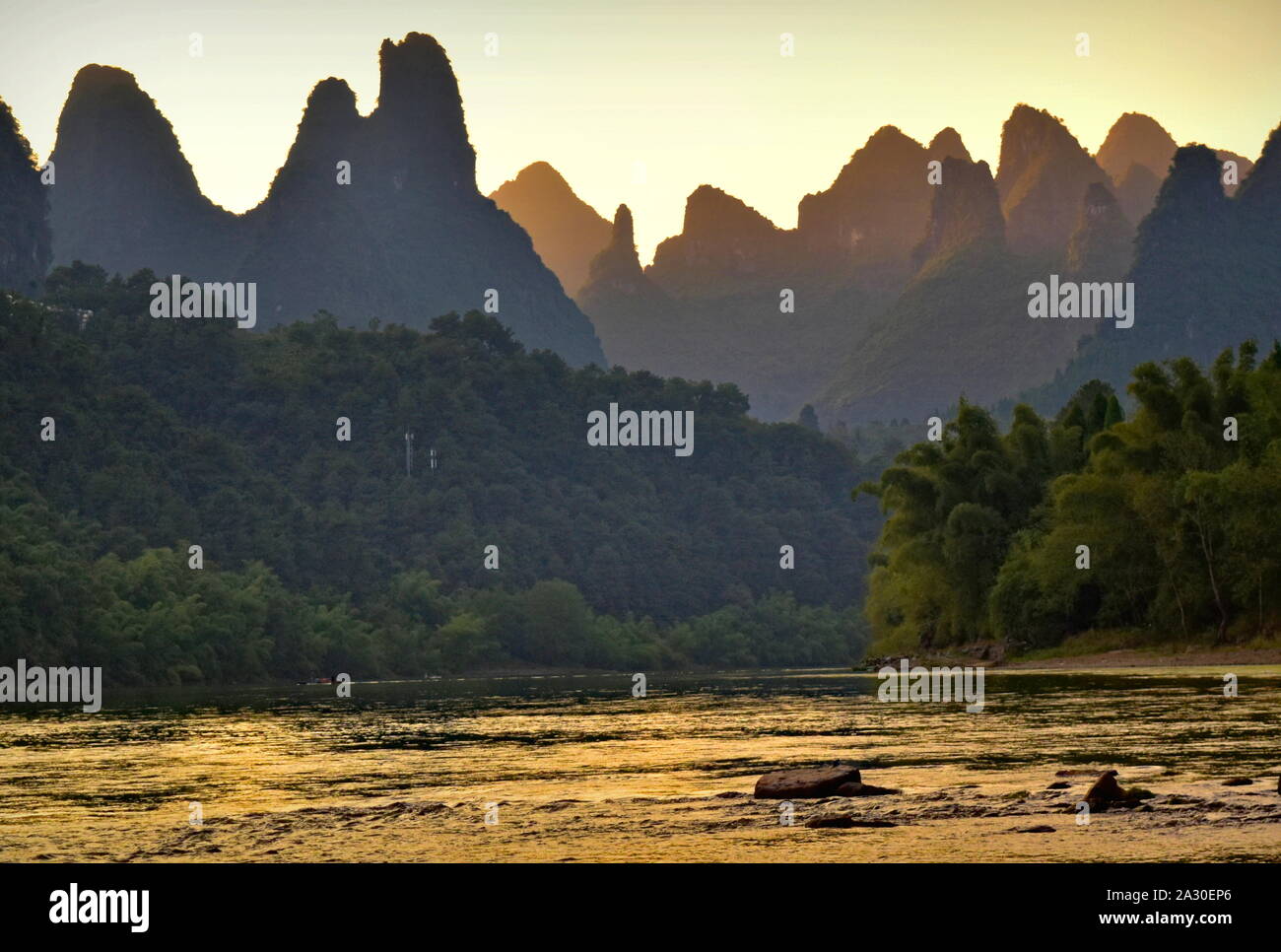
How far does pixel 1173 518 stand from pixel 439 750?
1495 inches

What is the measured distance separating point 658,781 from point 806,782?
5.06 metres

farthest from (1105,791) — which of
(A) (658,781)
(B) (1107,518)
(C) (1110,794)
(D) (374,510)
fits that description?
(D) (374,510)

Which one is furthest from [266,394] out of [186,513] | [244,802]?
[244,802]

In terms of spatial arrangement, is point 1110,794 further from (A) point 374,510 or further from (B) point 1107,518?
(A) point 374,510

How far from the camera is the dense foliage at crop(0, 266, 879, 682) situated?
105000 mm

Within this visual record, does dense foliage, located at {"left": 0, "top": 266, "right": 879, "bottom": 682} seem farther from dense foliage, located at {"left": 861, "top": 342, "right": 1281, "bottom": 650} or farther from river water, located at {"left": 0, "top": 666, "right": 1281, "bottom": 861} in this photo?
river water, located at {"left": 0, "top": 666, "right": 1281, "bottom": 861}

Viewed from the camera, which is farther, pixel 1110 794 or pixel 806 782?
pixel 806 782

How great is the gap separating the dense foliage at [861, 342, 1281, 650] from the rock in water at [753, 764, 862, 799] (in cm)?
3902

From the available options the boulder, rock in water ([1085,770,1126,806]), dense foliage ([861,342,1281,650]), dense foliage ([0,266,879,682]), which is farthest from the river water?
dense foliage ([0,266,879,682])

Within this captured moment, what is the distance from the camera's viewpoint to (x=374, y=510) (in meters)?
152

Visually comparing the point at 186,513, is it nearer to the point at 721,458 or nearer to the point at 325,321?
the point at 325,321

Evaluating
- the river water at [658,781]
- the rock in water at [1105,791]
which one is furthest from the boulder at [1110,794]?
the river water at [658,781]

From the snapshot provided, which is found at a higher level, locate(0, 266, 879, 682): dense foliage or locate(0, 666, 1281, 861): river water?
locate(0, 266, 879, 682): dense foliage
